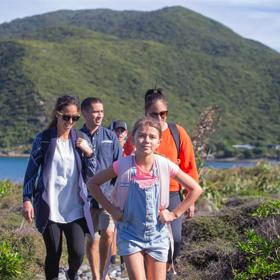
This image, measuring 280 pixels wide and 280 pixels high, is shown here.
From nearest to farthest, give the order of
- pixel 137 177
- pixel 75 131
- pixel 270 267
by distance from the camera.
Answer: pixel 137 177 < pixel 270 267 < pixel 75 131

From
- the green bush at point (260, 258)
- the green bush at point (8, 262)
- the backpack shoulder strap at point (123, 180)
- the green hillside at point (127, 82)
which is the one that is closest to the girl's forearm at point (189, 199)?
A: the backpack shoulder strap at point (123, 180)

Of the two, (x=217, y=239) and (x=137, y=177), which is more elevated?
(x=137, y=177)

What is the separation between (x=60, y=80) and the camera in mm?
82188

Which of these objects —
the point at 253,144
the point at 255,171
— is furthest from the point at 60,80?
the point at 255,171

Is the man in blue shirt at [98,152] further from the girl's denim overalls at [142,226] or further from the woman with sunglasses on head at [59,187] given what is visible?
the girl's denim overalls at [142,226]

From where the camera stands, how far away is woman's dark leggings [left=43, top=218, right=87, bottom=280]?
5211mm

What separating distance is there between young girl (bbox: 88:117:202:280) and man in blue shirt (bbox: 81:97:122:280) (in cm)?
162

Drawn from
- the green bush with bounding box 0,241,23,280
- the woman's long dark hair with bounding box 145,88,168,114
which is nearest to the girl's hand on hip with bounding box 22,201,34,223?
the green bush with bounding box 0,241,23,280

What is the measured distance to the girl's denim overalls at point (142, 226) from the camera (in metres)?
4.36

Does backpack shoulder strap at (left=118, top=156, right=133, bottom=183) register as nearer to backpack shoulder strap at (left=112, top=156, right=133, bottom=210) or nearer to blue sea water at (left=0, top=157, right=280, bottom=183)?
backpack shoulder strap at (left=112, top=156, right=133, bottom=210)

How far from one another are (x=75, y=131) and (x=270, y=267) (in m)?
1.87

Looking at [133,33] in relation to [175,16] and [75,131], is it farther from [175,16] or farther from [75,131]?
[75,131]

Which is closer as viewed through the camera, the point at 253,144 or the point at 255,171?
the point at 255,171

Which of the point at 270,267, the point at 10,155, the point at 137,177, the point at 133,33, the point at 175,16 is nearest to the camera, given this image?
the point at 137,177
